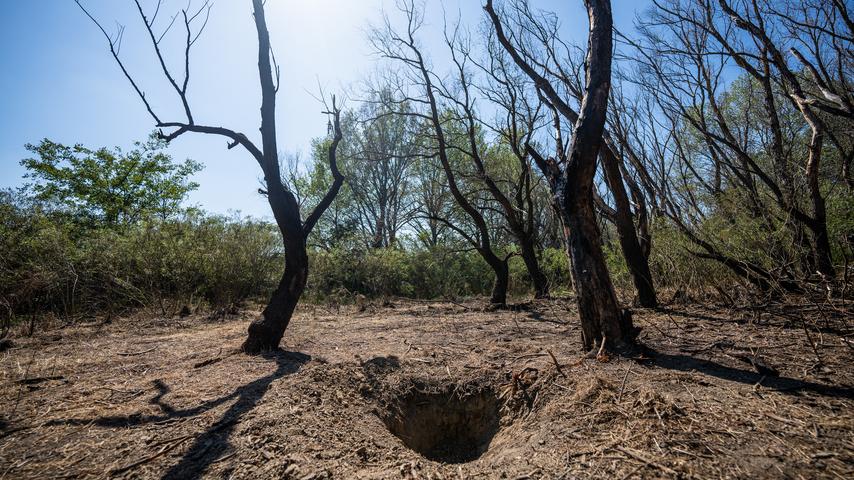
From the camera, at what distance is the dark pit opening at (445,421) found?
108 inches

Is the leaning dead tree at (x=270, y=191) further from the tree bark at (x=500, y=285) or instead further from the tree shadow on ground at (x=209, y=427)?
the tree bark at (x=500, y=285)

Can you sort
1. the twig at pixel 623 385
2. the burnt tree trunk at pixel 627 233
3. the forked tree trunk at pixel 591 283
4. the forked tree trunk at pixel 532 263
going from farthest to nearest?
the forked tree trunk at pixel 532 263 < the burnt tree trunk at pixel 627 233 < the forked tree trunk at pixel 591 283 < the twig at pixel 623 385

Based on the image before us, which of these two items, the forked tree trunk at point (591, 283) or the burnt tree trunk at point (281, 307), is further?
the burnt tree trunk at point (281, 307)

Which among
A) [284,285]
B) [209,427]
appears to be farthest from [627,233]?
[209,427]

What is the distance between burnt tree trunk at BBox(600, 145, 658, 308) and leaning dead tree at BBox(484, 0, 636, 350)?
5.74 feet

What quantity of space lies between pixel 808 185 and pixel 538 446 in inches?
213

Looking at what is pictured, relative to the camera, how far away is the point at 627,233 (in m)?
5.20

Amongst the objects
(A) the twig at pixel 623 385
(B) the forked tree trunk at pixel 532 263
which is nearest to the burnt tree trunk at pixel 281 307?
(A) the twig at pixel 623 385

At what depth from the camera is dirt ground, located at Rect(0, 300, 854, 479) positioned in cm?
179

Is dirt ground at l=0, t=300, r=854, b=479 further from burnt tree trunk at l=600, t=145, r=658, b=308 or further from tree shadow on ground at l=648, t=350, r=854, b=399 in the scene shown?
burnt tree trunk at l=600, t=145, r=658, b=308

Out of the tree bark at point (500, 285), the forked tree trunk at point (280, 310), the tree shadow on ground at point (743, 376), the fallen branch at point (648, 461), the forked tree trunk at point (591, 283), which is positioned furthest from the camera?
the tree bark at point (500, 285)

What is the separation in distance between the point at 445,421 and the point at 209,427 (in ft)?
5.43

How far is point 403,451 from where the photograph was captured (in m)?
2.17

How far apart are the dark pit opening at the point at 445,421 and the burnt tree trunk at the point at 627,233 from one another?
136 inches
